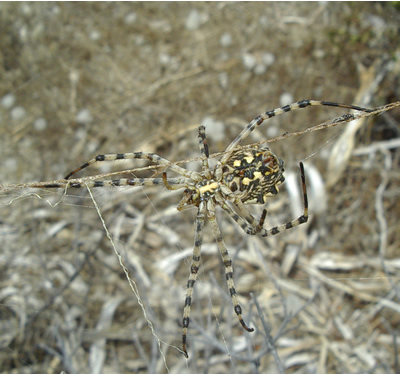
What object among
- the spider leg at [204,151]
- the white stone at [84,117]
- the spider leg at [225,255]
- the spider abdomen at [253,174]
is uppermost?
the white stone at [84,117]

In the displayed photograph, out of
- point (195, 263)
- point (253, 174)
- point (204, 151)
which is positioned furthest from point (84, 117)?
point (253, 174)

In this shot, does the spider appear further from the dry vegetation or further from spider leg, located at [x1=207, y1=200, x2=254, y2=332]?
the dry vegetation

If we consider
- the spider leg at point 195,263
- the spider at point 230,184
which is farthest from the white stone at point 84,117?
the spider leg at point 195,263

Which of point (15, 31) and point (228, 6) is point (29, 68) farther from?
point (228, 6)

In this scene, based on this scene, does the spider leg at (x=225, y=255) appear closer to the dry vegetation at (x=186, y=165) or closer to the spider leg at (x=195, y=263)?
the spider leg at (x=195, y=263)

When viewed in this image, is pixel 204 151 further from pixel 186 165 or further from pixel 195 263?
pixel 186 165

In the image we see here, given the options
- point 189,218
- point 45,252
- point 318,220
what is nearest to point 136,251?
point 189,218

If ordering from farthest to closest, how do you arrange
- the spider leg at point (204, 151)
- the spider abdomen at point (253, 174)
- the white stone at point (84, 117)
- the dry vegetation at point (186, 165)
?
the white stone at point (84, 117) → the dry vegetation at point (186, 165) → the spider leg at point (204, 151) → the spider abdomen at point (253, 174)
